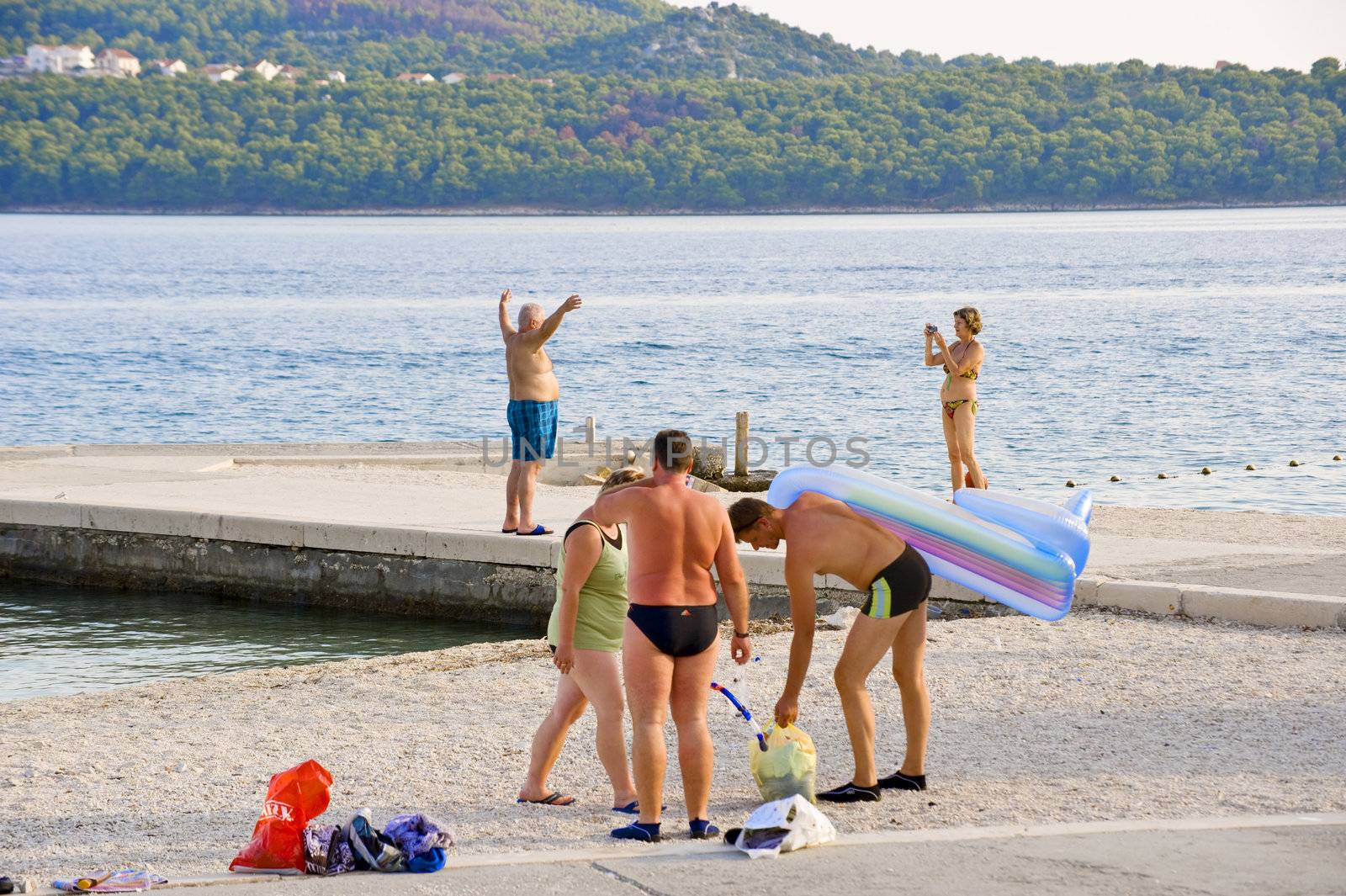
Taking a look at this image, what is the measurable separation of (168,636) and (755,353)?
41884 mm

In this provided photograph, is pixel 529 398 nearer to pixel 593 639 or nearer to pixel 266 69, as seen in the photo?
pixel 593 639

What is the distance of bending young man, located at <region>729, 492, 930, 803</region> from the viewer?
6262 mm

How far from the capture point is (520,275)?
102 metres

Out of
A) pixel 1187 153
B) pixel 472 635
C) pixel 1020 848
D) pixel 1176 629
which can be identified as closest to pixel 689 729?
pixel 1020 848

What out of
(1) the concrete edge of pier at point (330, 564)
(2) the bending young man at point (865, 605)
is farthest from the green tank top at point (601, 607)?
(1) the concrete edge of pier at point (330, 564)

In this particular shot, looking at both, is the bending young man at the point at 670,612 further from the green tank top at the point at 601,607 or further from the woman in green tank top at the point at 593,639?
the green tank top at the point at 601,607

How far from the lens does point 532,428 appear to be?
1171 cm

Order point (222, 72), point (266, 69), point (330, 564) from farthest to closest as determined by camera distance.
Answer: point (266, 69) → point (222, 72) → point (330, 564)

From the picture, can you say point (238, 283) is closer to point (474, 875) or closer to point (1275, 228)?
point (474, 875)

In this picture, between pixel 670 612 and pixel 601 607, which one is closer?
pixel 670 612

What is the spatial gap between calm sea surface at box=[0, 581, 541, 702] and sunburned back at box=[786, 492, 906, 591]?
5797mm

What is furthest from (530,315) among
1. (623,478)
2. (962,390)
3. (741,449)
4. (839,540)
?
(741,449)

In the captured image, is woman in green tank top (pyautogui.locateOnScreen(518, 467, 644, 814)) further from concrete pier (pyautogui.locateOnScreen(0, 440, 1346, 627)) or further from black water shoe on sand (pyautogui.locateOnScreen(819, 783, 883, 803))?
concrete pier (pyautogui.locateOnScreen(0, 440, 1346, 627))

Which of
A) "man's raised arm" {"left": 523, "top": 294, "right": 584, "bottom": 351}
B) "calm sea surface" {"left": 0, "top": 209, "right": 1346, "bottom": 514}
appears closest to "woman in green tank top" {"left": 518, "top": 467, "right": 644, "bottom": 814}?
"man's raised arm" {"left": 523, "top": 294, "right": 584, "bottom": 351}
